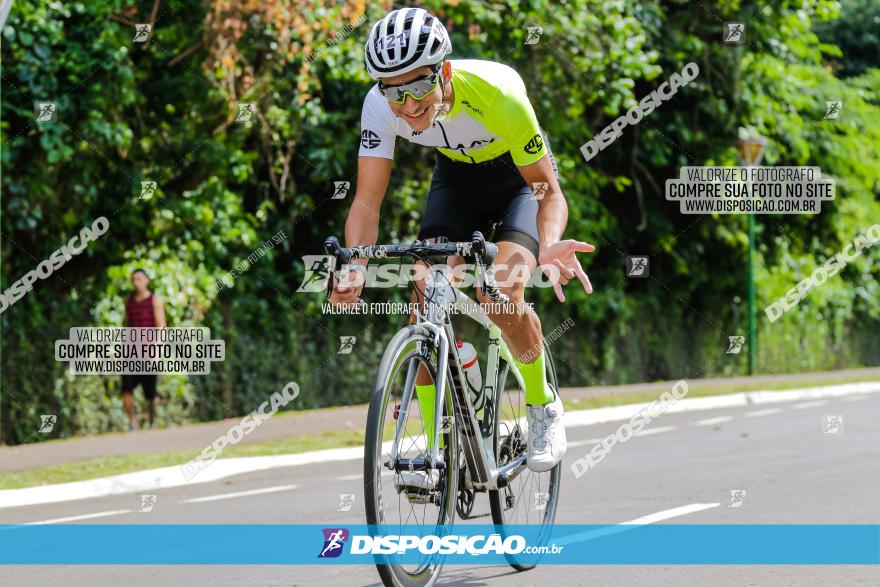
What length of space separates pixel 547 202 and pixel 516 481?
134cm

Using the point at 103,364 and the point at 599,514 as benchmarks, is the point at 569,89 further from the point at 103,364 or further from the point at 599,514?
the point at 599,514

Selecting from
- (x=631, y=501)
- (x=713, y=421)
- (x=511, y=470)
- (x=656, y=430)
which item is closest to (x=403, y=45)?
(x=511, y=470)

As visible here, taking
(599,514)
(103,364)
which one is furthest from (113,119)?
(599,514)

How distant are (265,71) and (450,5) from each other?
105 inches

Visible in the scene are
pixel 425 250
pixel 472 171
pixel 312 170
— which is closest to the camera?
pixel 425 250

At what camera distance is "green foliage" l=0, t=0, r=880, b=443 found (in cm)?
1448

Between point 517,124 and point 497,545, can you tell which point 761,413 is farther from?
point 517,124

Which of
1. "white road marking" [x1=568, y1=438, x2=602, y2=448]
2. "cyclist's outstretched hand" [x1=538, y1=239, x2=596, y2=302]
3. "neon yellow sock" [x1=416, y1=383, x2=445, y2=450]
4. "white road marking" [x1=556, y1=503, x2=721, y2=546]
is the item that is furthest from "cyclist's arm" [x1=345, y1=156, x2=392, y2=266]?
"white road marking" [x1=568, y1=438, x2=602, y2=448]

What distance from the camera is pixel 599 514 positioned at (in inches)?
302

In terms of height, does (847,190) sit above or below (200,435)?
above

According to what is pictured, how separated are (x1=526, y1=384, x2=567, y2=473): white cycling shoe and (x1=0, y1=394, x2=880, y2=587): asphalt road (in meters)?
0.52

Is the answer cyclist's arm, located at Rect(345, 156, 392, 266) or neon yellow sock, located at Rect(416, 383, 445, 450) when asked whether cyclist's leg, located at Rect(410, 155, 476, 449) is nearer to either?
cyclist's arm, located at Rect(345, 156, 392, 266)

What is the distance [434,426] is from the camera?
16.4 feet

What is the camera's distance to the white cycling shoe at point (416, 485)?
16.1 feet
